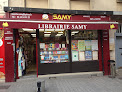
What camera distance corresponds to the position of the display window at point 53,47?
6.88 m

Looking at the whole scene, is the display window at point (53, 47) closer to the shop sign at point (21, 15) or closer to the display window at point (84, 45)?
the display window at point (84, 45)

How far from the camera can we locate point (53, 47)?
23.2 ft

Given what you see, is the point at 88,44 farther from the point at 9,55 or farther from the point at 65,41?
the point at 9,55

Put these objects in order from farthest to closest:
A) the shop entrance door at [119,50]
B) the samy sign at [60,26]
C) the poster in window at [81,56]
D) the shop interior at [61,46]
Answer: the shop entrance door at [119,50], the poster in window at [81,56], the shop interior at [61,46], the samy sign at [60,26]

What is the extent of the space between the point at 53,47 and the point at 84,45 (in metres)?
2.02

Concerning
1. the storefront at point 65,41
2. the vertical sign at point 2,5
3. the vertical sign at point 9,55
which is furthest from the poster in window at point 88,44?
the vertical sign at point 2,5

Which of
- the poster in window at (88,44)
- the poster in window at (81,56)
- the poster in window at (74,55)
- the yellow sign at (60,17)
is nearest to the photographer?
the yellow sign at (60,17)

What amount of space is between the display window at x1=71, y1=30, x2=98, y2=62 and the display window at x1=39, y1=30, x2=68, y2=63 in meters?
0.59

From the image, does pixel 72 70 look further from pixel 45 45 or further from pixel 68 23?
pixel 68 23

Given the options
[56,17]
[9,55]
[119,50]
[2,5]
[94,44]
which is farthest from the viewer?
[119,50]

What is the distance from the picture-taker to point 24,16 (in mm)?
6277

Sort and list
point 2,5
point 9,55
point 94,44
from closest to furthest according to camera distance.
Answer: point 9,55 < point 2,5 < point 94,44

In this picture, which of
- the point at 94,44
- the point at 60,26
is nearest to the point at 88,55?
the point at 94,44

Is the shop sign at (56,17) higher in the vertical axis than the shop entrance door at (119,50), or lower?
higher
